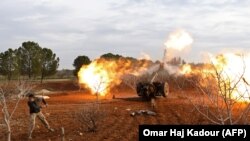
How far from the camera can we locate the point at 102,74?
143 ft

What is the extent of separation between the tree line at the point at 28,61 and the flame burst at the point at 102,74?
30.6 feet

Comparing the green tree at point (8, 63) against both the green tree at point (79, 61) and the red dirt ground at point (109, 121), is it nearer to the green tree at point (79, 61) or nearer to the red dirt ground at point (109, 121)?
the green tree at point (79, 61)

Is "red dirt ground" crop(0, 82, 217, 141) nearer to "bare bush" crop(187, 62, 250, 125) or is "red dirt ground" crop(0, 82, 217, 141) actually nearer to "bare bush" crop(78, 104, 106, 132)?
"bare bush" crop(78, 104, 106, 132)

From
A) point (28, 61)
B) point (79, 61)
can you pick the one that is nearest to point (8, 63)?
point (28, 61)

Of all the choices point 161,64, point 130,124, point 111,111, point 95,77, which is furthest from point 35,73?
point 130,124

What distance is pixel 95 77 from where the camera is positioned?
42.1 meters

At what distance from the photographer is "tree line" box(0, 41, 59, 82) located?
5716 cm

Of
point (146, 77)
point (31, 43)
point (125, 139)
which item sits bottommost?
point (125, 139)

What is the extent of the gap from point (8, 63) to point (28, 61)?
2942mm

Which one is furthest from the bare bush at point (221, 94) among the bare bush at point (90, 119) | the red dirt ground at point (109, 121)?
the bare bush at point (90, 119)

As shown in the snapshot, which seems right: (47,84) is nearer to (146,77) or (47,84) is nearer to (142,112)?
(146,77)

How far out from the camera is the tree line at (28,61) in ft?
188

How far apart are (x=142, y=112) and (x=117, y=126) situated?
3.27 m

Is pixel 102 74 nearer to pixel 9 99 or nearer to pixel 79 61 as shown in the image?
pixel 9 99
